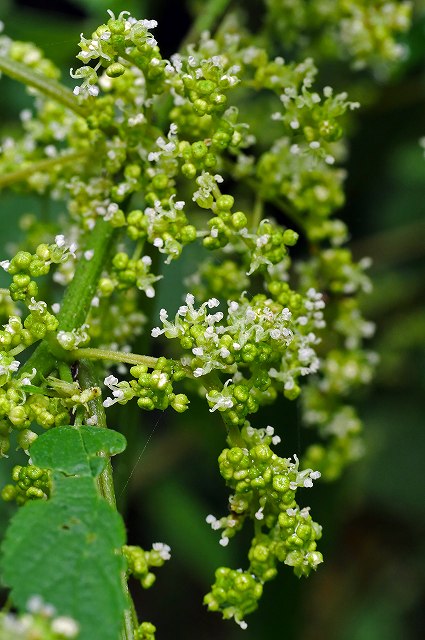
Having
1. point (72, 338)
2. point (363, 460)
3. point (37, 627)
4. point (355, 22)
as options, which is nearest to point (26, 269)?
point (72, 338)

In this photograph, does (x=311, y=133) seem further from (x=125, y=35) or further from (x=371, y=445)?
(x=371, y=445)

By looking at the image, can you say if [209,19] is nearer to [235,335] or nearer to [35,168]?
[35,168]

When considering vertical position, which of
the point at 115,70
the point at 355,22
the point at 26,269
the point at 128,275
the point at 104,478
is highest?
the point at 355,22

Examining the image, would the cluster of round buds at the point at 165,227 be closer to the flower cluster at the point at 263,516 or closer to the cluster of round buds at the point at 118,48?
the cluster of round buds at the point at 118,48

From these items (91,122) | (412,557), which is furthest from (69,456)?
(412,557)

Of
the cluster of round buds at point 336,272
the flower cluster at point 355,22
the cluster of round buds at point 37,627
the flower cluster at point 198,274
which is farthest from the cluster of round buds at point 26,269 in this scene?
the flower cluster at point 355,22

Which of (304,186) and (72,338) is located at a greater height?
(304,186)
